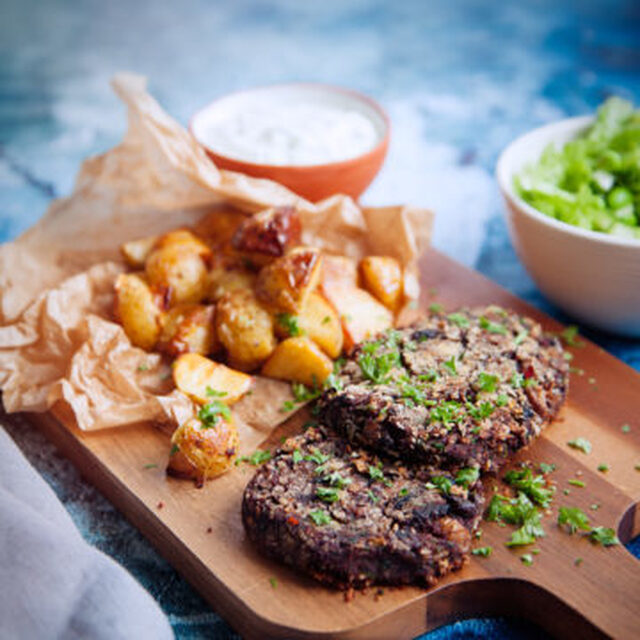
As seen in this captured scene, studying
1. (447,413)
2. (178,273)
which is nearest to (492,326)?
(447,413)

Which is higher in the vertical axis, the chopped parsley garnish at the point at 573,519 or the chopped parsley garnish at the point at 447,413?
the chopped parsley garnish at the point at 447,413

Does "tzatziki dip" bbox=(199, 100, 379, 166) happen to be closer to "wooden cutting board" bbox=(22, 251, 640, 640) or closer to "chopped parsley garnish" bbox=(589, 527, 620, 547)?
"wooden cutting board" bbox=(22, 251, 640, 640)

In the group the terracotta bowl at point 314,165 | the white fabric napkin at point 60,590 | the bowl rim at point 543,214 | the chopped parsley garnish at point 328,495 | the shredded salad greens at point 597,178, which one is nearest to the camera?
the white fabric napkin at point 60,590

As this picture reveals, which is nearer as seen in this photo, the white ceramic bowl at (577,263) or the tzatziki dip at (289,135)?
the white ceramic bowl at (577,263)

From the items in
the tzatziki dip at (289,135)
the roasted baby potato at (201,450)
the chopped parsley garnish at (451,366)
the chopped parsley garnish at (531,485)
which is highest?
the tzatziki dip at (289,135)

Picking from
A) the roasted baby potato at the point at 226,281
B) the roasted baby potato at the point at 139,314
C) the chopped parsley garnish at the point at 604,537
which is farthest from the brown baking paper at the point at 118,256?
the chopped parsley garnish at the point at 604,537

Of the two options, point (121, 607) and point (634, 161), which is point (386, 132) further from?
point (121, 607)

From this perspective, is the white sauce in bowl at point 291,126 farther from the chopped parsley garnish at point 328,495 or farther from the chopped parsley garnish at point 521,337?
the chopped parsley garnish at point 328,495
